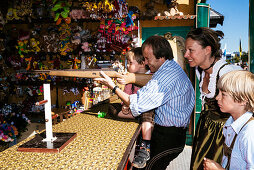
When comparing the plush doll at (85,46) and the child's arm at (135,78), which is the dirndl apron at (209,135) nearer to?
the child's arm at (135,78)

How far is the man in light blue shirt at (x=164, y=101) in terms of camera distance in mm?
1660

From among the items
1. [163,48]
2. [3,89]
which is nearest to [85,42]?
[3,89]

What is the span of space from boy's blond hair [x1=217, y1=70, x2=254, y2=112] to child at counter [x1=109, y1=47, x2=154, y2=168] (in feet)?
3.02

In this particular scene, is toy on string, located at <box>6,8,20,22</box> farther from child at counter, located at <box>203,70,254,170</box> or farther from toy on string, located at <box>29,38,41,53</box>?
child at counter, located at <box>203,70,254,170</box>

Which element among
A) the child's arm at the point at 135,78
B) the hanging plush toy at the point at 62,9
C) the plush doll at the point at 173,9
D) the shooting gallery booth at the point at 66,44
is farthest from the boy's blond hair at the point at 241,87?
the hanging plush toy at the point at 62,9

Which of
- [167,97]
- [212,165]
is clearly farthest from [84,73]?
[212,165]

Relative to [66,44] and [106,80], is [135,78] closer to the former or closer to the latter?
[106,80]

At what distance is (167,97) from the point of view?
1691mm

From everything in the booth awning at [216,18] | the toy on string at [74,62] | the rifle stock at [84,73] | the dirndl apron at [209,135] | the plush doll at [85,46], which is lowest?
the dirndl apron at [209,135]

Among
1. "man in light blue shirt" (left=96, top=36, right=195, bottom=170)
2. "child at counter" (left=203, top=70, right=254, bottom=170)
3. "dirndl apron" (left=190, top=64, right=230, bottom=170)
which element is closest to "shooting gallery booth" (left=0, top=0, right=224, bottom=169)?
"man in light blue shirt" (left=96, top=36, right=195, bottom=170)

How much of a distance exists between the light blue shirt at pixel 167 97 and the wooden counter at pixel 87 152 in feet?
1.01

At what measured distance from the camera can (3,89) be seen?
15.6 feet

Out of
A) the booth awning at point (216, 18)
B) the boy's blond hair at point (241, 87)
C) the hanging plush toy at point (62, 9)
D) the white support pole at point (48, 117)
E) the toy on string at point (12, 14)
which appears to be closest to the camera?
the boy's blond hair at point (241, 87)

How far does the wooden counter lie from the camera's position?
1.27m
